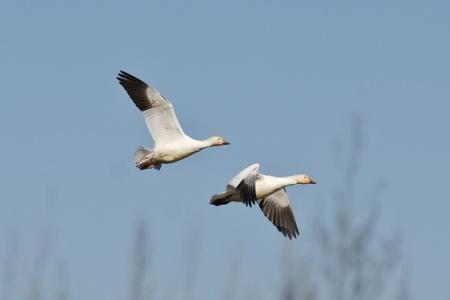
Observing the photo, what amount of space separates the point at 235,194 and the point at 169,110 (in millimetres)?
1434

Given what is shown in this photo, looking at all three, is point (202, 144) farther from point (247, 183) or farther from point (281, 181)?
point (281, 181)

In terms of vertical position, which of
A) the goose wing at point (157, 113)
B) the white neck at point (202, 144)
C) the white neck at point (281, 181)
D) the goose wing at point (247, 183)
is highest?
the goose wing at point (157, 113)

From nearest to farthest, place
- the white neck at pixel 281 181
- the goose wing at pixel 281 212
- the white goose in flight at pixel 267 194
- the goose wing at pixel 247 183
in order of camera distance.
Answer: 1. the goose wing at pixel 247 183
2. the white goose in flight at pixel 267 194
3. the white neck at pixel 281 181
4. the goose wing at pixel 281 212

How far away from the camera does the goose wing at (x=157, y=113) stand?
49.7ft

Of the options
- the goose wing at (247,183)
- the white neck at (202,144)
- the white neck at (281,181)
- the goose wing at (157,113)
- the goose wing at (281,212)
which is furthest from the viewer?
the goose wing at (281,212)

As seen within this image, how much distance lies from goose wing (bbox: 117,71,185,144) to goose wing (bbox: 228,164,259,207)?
0.93 metres

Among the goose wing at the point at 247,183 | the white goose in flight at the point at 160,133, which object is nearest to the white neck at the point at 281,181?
the goose wing at the point at 247,183

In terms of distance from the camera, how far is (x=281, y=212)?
17.0m

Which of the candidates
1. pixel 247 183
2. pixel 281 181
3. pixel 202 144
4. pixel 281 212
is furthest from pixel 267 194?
pixel 281 212

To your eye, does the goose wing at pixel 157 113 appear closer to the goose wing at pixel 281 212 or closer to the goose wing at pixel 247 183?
the goose wing at pixel 247 183

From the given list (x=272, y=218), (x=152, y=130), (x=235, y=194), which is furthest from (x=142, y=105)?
(x=272, y=218)

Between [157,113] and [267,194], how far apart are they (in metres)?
1.81

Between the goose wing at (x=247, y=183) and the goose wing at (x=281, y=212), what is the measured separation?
1870mm

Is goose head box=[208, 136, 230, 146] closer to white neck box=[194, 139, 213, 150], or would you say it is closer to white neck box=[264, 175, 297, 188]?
white neck box=[194, 139, 213, 150]
